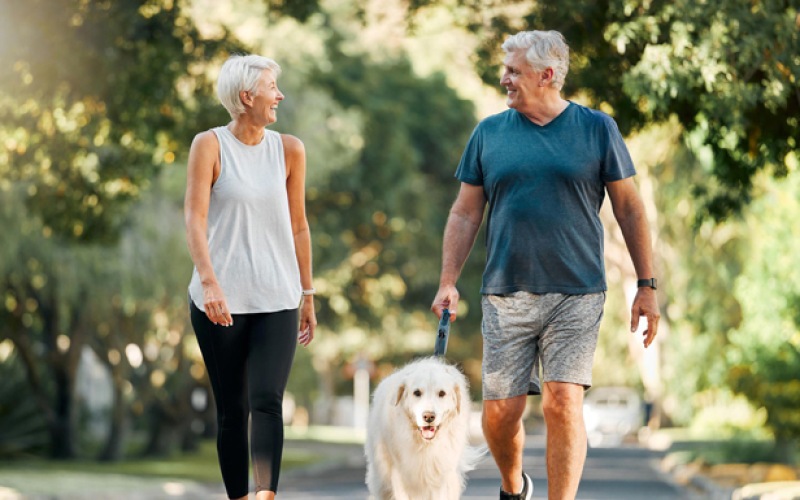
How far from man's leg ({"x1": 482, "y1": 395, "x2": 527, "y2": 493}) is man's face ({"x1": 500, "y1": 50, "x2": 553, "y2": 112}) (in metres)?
1.41

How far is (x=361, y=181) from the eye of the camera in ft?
128

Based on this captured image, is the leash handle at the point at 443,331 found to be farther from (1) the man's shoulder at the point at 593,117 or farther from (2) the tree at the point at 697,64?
(2) the tree at the point at 697,64

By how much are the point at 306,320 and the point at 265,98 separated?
1.15 metres

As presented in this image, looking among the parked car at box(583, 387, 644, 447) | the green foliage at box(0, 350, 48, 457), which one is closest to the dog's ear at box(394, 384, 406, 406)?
the green foliage at box(0, 350, 48, 457)

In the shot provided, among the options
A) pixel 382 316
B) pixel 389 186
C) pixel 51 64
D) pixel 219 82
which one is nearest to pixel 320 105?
→ pixel 389 186

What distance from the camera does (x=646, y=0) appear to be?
12391 millimetres

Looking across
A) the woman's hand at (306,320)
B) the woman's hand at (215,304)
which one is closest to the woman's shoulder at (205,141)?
the woman's hand at (215,304)

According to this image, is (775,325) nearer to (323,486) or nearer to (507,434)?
(323,486)

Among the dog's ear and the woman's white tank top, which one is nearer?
the woman's white tank top

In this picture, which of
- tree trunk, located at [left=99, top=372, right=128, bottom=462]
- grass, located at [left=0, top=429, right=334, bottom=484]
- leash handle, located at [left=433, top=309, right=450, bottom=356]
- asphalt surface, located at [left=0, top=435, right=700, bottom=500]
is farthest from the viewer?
tree trunk, located at [left=99, top=372, right=128, bottom=462]

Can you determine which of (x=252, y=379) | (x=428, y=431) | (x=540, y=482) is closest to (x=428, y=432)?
(x=428, y=431)

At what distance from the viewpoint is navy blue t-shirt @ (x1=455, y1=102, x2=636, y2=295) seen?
7.45 m

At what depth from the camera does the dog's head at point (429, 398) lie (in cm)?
771

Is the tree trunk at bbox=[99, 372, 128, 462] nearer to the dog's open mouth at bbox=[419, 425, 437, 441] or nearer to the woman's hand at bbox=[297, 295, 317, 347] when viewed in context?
the woman's hand at bbox=[297, 295, 317, 347]
